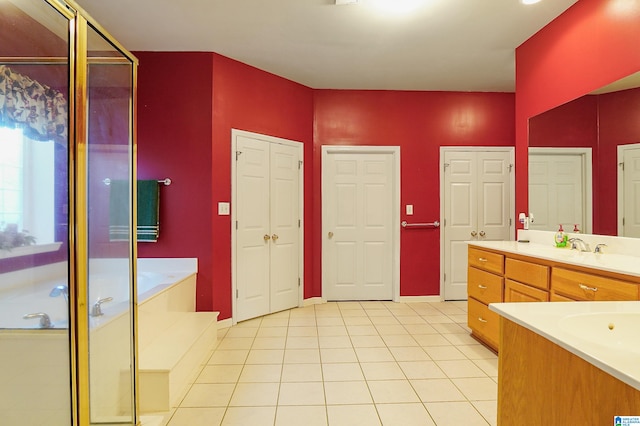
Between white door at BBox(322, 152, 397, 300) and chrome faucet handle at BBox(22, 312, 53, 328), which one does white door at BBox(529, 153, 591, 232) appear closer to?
white door at BBox(322, 152, 397, 300)

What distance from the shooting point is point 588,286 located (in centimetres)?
172

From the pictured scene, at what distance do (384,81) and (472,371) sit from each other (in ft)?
10.2

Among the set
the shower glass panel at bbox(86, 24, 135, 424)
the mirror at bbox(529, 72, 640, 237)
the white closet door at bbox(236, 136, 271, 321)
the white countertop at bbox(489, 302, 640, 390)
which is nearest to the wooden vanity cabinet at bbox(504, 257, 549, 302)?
the mirror at bbox(529, 72, 640, 237)

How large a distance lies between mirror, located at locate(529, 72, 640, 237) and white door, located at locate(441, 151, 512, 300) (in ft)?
4.18

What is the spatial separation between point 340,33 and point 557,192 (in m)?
2.20

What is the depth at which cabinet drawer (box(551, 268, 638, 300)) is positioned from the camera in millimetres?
1523

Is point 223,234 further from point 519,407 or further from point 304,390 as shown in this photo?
point 519,407

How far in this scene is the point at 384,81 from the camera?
3.82 metres

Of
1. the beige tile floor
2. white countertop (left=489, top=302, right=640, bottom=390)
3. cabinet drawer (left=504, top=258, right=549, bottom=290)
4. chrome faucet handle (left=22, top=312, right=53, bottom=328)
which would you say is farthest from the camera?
cabinet drawer (left=504, top=258, right=549, bottom=290)

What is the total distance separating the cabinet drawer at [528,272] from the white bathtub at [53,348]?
2.42 metres

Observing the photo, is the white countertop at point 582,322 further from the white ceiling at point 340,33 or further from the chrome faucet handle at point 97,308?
the white ceiling at point 340,33

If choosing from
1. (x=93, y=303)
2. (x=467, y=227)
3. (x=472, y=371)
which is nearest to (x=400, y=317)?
(x=472, y=371)

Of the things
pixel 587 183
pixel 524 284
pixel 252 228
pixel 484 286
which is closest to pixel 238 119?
pixel 252 228

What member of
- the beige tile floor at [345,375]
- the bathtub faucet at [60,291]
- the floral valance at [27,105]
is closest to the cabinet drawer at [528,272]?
the beige tile floor at [345,375]
